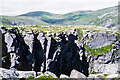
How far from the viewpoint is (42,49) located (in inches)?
4737

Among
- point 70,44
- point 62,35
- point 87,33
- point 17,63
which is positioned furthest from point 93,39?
point 17,63

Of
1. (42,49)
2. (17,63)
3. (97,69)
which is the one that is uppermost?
(42,49)

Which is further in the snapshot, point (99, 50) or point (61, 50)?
point (99, 50)

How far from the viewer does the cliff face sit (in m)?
105

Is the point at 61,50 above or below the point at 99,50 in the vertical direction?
above

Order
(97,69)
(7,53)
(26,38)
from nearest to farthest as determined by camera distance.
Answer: (7,53)
(26,38)
(97,69)

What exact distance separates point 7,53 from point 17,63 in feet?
37.7

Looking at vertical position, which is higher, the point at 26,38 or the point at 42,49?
the point at 26,38

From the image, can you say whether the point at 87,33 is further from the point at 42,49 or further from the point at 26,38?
the point at 26,38

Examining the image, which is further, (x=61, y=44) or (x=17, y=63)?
(x=61, y=44)

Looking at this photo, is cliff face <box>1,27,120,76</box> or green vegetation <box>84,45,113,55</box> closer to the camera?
cliff face <box>1,27,120,76</box>

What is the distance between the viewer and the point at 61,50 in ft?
414

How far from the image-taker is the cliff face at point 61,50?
10478cm

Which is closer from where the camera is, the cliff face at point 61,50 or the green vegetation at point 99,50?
the cliff face at point 61,50
